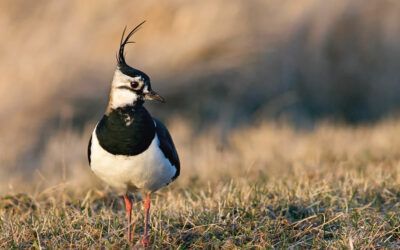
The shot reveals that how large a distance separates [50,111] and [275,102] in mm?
3435

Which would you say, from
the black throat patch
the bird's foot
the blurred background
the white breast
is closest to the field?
the blurred background

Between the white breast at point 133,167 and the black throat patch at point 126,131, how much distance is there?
3 cm

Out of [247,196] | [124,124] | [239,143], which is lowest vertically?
[239,143]

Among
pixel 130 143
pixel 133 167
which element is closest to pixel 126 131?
pixel 130 143

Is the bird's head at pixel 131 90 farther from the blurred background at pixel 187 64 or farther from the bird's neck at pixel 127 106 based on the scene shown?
the blurred background at pixel 187 64

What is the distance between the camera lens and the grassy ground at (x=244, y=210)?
507 cm

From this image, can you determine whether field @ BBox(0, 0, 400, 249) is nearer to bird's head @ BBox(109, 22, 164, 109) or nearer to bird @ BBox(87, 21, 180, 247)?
bird @ BBox(87, 21, 180, 247)

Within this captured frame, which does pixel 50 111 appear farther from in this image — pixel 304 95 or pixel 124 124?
pixel 124 124

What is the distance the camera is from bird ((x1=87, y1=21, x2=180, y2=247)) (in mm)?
5102

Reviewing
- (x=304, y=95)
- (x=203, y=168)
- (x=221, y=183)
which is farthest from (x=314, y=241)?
(x=304, y=95)

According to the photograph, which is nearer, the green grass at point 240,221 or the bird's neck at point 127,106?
the green grass at point 240,221

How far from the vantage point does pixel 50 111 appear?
11766 millimetres

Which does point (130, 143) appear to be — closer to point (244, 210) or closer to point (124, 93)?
point (124, 93)

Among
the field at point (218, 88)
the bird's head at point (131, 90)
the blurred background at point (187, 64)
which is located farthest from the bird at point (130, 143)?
the blurred background at point (187, 64)
